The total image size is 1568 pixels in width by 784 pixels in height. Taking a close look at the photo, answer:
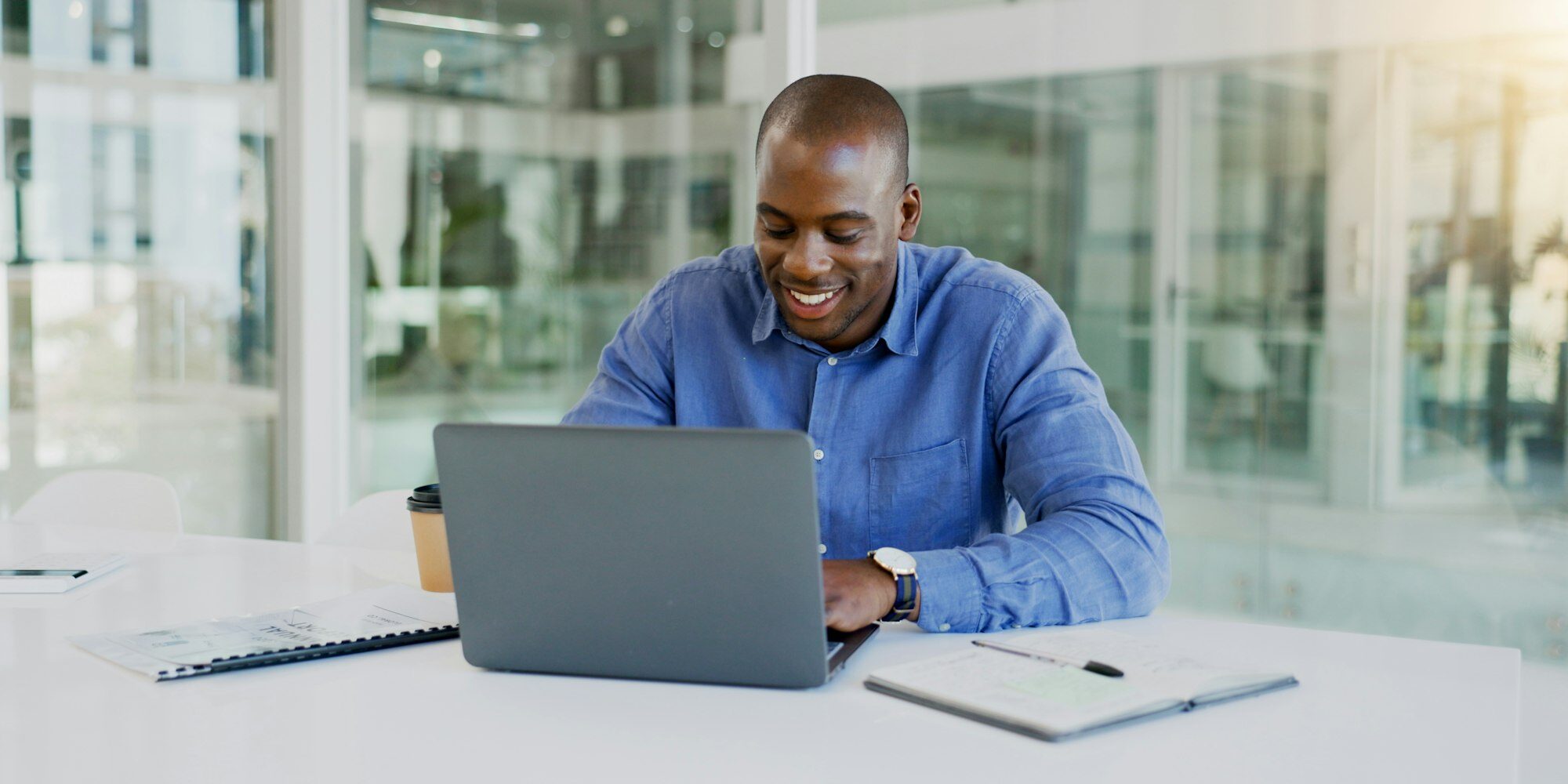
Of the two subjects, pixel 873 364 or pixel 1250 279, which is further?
pixel 1250 279

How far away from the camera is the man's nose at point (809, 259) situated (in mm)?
1721

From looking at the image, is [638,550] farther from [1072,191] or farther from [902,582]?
[1072,191]

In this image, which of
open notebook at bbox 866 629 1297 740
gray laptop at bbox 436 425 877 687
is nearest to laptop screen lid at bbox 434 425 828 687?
gray laptop at bbox 436 425 877 687

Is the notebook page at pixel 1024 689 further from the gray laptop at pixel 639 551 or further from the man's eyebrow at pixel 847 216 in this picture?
the man's eyebrow at pixel 847 216

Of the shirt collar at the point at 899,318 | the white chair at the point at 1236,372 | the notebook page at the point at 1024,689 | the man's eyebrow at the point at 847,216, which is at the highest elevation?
the man's eyebrow at the point at 847,216

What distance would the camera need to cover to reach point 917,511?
1799mm

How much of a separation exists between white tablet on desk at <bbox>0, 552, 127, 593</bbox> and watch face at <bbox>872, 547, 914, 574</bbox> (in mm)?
1061

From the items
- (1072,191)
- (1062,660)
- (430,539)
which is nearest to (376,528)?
(430,539)

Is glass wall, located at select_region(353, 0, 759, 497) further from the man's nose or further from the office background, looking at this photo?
the man's nose

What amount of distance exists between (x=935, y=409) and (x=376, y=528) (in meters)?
0.95

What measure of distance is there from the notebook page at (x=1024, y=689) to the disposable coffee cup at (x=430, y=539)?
630 mm

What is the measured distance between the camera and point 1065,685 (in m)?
1.14

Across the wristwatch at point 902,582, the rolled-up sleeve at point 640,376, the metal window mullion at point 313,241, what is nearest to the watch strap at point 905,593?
the wristwatch at point 902,582

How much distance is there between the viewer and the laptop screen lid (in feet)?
3.65
